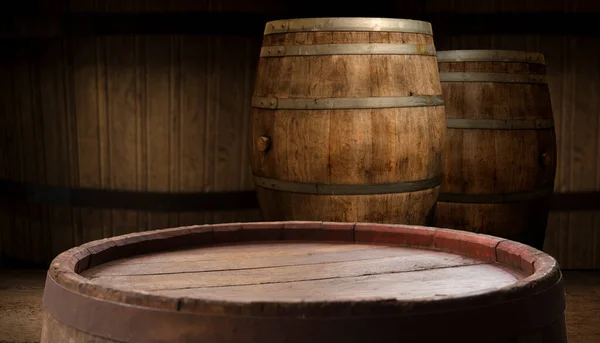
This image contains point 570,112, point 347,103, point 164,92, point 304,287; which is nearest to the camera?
point 304,287

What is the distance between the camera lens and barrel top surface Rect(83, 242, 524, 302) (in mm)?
1487

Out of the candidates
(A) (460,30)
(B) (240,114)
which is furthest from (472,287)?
(A) (460,30)

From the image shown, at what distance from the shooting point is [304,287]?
4.97 feet

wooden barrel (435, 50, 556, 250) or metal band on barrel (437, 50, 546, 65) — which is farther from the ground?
metal band on barrel (437, 50, 546, 65)

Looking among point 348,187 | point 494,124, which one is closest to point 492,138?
point 494,124

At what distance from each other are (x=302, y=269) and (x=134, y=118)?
9.15 feet

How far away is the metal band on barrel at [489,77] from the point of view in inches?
144

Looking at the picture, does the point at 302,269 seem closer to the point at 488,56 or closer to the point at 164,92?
the point at 488,56

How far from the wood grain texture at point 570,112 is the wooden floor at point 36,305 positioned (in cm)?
24

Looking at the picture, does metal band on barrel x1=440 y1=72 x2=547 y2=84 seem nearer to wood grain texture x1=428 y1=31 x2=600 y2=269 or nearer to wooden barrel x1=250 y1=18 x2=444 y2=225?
wooden barrel x1=250 y1=18 x2=444 y2=225

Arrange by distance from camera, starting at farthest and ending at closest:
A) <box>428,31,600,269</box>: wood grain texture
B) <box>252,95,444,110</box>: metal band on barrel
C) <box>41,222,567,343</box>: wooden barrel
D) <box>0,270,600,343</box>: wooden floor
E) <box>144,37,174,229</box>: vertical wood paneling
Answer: <box>428,31,600,269</box>: wood grain texture, <box>144,37,174,229</box>: vertical wood paneling, <box>0,270,600,343</box>: wooden floor, <box>252,95,444,110</box>: metal band on barrel, <box>41,222,567,343</box>: wooden barrel

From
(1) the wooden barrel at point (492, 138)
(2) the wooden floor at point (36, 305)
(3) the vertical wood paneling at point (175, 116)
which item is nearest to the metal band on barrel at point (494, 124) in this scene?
(1) the wooden barrel at point (492, 138)

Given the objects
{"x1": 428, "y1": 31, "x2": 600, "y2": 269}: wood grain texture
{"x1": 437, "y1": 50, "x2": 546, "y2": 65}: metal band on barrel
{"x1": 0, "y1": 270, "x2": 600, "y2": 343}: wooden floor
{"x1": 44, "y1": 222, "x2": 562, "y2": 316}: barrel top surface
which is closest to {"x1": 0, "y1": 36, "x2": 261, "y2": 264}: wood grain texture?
{"x1": 0, "y1": 270, "x2": 600, "y2": 343}: wooden floor

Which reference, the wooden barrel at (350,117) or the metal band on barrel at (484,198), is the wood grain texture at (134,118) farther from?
the wooden barrel at (350,117)
